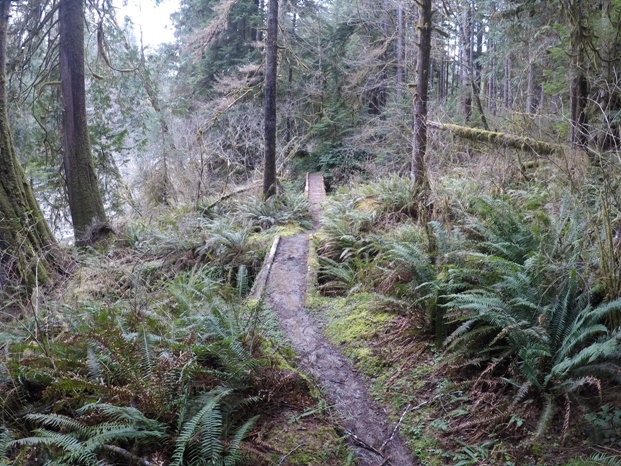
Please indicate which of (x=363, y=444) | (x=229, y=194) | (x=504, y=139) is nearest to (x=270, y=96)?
(x=229, y=194)

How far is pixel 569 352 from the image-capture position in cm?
313

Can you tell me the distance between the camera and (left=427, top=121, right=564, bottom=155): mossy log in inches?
327

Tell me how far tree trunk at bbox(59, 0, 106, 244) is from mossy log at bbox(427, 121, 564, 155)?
8.02 metres

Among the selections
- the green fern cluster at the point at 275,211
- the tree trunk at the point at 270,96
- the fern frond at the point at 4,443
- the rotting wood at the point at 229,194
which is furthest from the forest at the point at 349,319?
the tree trunk at the point at 270,96

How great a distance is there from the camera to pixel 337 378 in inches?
155

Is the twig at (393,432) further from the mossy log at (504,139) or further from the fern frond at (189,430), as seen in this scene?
the mossy log at (504,139)

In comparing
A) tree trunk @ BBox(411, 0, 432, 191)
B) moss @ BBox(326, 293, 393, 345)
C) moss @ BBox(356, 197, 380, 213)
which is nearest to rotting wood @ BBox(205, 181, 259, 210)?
moss @ BBox(356, 197, 380, 213)

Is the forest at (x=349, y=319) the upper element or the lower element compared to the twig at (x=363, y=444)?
upper

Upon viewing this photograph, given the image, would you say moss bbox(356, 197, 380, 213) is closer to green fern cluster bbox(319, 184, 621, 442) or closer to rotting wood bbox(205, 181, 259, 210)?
green fern cluster bbox(319, 184, 621, 442)

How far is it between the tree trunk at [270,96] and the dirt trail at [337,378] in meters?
5.02

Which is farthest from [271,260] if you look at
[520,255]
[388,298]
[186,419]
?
[186,419]

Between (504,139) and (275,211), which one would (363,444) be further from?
(504,139)

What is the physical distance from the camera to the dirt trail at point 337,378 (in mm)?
3062

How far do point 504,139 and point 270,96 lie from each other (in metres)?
5.82
